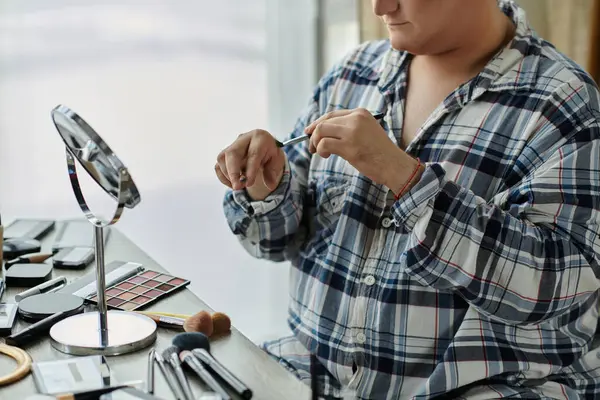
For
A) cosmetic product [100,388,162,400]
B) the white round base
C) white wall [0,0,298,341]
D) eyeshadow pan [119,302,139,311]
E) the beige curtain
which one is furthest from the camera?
white wall [0,0,298,341]

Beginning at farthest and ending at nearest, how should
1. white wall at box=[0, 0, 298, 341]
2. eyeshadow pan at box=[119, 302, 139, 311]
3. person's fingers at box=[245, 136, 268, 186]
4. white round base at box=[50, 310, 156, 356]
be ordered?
1. white wall at box=[0, 0, 298, 341]
2. person's fingers at box=[245, 136, 268, 186]
3. eyeshadow pan at box=[119, 302, 139, 311]
4. white round base at box=[50, 310, 156, 356]

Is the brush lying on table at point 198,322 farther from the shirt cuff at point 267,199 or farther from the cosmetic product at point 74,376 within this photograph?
the shirt cuff at point 267,199

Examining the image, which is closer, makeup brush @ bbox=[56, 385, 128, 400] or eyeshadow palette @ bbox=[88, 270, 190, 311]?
makeup brush @ bbox=[56, 385, 128, 400]

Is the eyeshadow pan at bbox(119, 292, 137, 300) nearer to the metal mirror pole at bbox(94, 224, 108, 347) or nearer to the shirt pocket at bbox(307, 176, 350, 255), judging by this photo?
the metal mirror pole at bbox(94, 224, 108, 347)

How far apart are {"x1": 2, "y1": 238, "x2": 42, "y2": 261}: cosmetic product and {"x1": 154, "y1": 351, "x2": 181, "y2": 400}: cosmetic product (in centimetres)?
45

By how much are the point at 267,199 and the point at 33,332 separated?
0.43m

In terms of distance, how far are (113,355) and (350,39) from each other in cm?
137

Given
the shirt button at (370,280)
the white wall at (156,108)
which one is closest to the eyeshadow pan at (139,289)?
the shirt button at (370,280)

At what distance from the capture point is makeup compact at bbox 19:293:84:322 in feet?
2.94

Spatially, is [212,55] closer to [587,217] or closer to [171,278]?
[171,278]

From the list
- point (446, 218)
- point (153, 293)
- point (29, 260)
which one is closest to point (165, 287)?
point (153, 293)

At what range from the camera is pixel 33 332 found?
2.78 ft

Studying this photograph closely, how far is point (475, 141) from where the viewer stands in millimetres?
1103

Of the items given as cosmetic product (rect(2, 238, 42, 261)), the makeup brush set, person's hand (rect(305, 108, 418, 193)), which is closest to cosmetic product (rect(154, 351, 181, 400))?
the makeup brush set
